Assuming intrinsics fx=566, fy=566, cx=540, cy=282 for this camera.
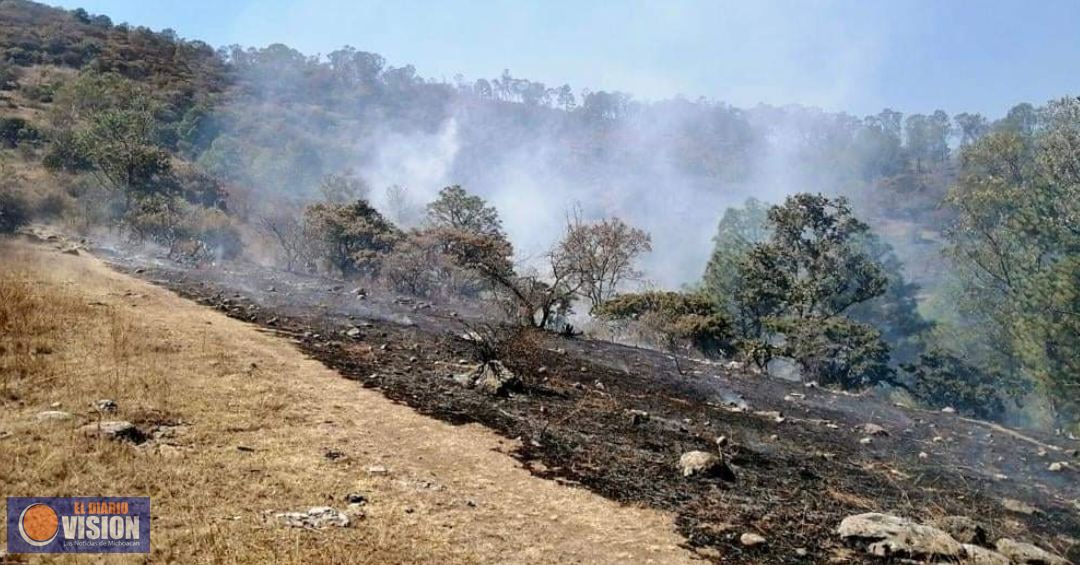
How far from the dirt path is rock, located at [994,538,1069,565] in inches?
126

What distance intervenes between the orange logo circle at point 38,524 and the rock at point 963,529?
Answer: 7201 millimetres

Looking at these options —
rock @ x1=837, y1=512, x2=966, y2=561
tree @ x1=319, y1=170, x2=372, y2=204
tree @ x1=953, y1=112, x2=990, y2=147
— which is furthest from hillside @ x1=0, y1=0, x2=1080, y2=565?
tree @ x1=953, y1=112, x2=990, y2=147

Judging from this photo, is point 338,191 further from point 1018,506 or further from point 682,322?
point 1018,506

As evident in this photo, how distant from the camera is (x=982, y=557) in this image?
5000mm

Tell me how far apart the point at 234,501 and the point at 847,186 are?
110767 mm

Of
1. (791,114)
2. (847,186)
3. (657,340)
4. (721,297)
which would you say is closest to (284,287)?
(657,340)

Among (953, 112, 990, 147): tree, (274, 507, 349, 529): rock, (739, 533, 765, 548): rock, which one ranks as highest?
(953, 112, 990, 147): tree

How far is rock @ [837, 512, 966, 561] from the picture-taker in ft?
16.4

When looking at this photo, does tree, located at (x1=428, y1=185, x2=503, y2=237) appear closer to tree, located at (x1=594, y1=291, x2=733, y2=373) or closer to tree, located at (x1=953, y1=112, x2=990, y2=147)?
tree, located at (x1=594, y1=291, x2=733, y2=373)

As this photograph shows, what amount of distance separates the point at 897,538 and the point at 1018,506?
3.40 meters

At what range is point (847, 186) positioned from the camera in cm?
9825

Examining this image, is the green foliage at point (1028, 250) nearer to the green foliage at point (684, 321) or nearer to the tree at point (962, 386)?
the tree at point (962, 386)

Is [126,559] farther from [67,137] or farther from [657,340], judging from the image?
[67,137]

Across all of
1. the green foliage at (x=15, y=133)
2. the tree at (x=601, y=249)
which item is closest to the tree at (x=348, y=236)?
the tree at (x=601, y=249)
